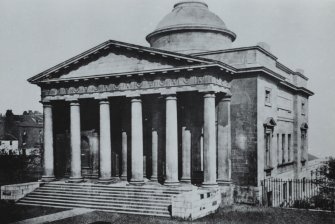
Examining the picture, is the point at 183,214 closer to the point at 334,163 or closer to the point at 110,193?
the point at 110,193

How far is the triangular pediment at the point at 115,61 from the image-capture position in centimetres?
2220

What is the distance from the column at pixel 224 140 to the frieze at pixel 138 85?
1.29 m

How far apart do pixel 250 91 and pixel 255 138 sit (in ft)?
9.21

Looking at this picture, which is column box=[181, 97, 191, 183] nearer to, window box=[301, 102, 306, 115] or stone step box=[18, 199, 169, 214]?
stone step box=[18, 199, 169, 214]

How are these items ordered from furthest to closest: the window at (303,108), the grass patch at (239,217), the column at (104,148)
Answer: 1. the window at (303,108)
2. the column at (104,148)
3. the grass patch at (239,217)

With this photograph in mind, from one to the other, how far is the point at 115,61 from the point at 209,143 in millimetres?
7951

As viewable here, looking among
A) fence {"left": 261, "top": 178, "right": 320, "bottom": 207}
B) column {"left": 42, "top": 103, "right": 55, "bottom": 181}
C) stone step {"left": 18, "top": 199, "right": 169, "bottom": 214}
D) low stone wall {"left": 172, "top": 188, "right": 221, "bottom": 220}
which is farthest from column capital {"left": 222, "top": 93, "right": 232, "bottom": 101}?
column {"left": 42, "top": 103, "right": 55, "bottom": 181}

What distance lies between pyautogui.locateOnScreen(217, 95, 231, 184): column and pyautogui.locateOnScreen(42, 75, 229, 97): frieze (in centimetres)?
129

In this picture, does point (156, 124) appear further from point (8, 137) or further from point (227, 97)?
point (8, 137)

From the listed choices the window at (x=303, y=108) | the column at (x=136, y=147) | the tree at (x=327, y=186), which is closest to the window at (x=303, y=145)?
the window at (x=303, y=108)

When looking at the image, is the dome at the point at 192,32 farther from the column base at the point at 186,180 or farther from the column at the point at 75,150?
the column base at the point at 186,180

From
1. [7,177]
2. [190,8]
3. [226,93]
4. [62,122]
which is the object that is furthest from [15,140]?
[226,93]

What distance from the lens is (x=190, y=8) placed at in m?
30.4

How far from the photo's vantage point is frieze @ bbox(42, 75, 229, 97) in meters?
21.8
